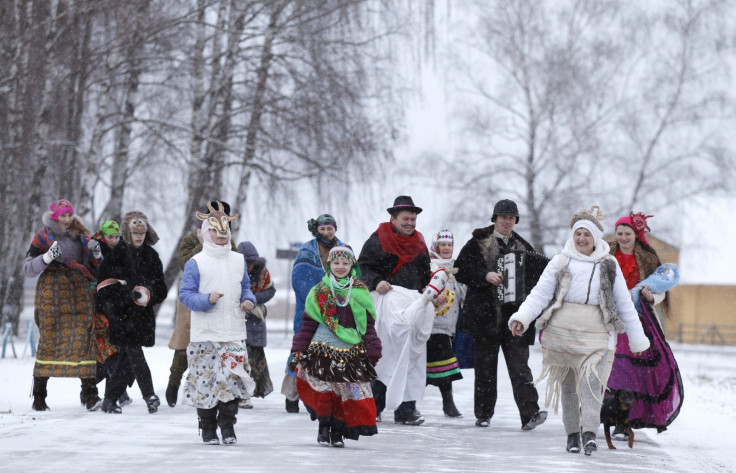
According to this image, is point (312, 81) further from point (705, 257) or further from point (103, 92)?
point (705, 257)

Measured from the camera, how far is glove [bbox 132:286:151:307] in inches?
469

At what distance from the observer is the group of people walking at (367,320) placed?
9469 millimetres

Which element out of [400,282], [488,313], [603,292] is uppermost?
[400,282]

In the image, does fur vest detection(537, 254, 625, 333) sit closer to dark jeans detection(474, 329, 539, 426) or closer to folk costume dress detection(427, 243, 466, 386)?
dark jeans detection(474, 329, 539, 426)

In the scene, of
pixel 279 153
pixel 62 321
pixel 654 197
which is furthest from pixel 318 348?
pixel 654 197

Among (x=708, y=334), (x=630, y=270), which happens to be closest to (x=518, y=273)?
(x=630, y=270)

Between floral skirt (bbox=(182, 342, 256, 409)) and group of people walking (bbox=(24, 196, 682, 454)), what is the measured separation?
0.01m

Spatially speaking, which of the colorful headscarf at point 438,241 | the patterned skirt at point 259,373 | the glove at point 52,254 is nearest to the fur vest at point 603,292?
the colorful headscarf at point 438,241

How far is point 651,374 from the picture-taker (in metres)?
10.4

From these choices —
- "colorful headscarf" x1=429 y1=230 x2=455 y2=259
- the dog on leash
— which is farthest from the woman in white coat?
"colorful headscarf" x1=429 y1=230 x2=455 y2=259

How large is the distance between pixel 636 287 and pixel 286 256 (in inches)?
755

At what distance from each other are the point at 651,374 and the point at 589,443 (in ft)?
4.58

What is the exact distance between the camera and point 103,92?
23.9 metres

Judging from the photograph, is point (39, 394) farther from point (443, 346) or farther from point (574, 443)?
point (574, 443)
